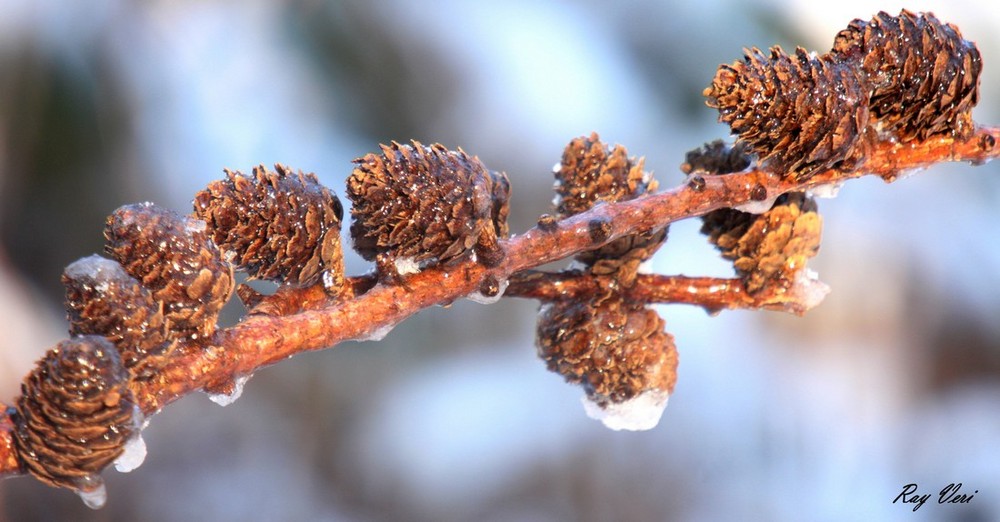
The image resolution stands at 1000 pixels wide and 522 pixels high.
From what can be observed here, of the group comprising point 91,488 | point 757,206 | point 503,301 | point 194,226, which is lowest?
point 91,488

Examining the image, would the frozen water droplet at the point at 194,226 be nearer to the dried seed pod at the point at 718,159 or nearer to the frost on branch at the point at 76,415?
the frost on branch at the point at 76,415

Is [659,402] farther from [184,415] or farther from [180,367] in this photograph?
[184,415]

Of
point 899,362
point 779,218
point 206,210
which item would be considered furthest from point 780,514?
point 206,210

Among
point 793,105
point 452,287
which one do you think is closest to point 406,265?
point 452,287

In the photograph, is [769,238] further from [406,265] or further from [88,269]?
[88,269]
